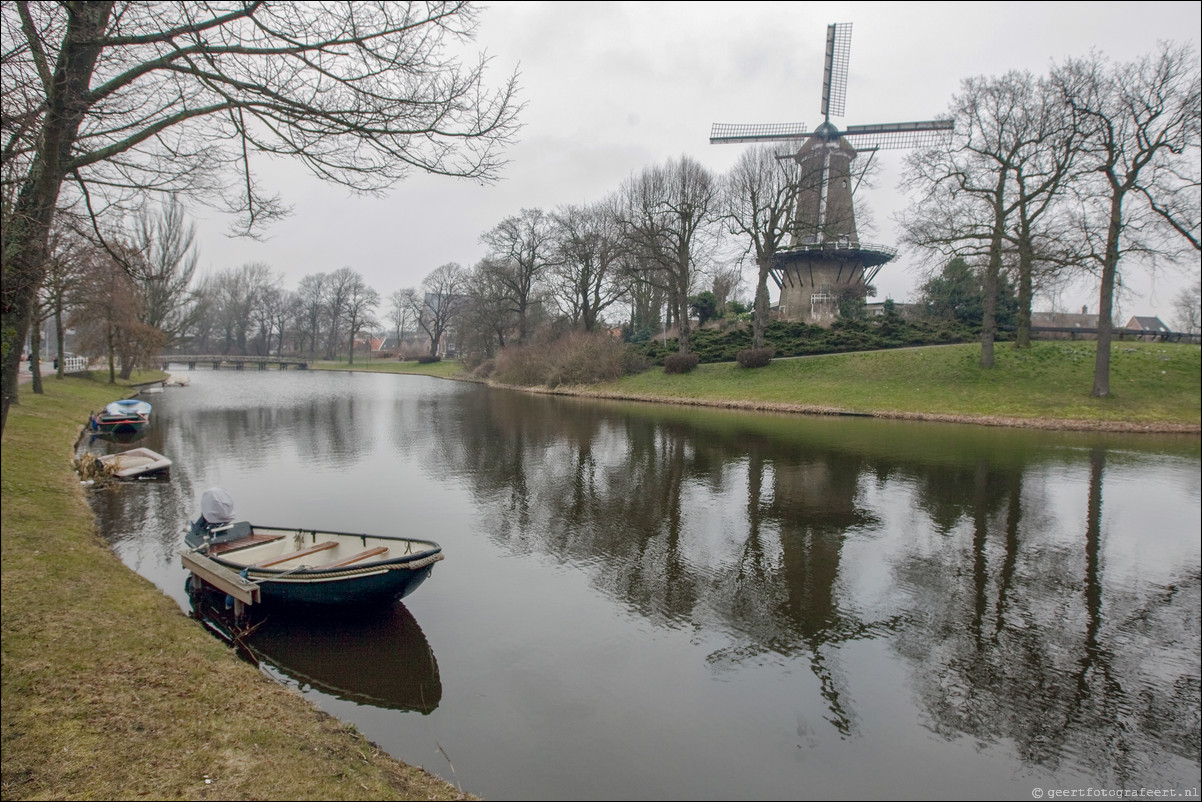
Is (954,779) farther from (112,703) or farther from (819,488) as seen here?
(819,488)

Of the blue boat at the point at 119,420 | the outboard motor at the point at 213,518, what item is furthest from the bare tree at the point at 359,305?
the outboard motor at the point at 213,518

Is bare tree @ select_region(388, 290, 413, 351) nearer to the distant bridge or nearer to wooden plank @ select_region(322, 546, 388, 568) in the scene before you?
the distant bridge

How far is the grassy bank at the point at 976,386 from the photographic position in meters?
22.4

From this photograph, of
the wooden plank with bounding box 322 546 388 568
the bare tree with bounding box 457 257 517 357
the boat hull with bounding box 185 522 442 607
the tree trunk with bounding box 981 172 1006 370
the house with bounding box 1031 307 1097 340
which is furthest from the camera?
the bare tree with bounding box 457 257 517 357

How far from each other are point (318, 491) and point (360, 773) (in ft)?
34.6

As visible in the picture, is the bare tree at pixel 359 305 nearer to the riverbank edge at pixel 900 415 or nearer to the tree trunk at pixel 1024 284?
the riverbank edge at pixel 900 415

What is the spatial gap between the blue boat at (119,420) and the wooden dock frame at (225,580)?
58.4 feet

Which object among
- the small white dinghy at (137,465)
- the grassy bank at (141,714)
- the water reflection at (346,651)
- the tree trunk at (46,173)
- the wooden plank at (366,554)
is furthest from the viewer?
the small white dinghy at (137,465)

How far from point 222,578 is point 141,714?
9.18 feet

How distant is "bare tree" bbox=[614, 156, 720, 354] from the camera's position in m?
36.7

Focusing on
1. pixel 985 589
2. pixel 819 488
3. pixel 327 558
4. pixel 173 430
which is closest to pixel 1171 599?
pixel 985 589

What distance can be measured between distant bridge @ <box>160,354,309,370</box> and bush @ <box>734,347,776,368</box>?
210ft

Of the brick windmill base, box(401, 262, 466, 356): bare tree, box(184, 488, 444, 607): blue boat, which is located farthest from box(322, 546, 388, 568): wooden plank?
box(401, 262, 466, 356): bare tree

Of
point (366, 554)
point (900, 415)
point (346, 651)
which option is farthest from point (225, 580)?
point (900, 415)
